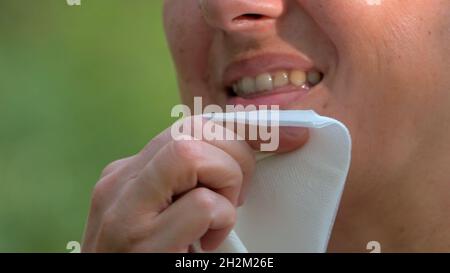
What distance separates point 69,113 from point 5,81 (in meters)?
0.39

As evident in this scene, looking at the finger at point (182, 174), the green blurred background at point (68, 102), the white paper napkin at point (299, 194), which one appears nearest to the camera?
the finger at point (182, 174)

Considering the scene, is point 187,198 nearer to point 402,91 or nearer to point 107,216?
point 107,216

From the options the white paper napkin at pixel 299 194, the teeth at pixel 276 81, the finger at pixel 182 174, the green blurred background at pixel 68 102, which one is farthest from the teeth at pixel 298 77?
the green blurred background at pixel 68 102

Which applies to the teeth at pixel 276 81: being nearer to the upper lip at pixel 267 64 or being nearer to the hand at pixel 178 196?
the upper lip at pixel 267 64

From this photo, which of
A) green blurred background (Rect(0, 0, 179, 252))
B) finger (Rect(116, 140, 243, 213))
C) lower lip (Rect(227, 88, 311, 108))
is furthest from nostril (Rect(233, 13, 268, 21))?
green blurred background (Rect(0, 0, 179, 252))

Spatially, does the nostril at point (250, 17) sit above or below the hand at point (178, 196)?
above

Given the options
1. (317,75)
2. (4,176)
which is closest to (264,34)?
(317,75)

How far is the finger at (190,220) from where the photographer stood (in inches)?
42.4

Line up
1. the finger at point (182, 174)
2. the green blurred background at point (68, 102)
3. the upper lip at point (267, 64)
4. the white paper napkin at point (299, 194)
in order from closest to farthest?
the finger at point (182, 174), the white paper napkin at point (299, 194), the upper lip at point (267, 64), the green blurred background at point (68, 102)

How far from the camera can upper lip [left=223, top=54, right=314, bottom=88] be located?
4.20ft

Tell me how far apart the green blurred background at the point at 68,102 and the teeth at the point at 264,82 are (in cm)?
223

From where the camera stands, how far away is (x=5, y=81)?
4.10 metres

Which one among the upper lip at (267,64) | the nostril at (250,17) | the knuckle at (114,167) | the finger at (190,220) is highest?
the nostril at (250,17)

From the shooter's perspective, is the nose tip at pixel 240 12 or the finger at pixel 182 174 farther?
the nose tip at pixel 240 12
